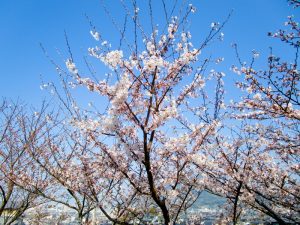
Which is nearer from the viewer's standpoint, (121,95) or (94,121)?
(121,95)

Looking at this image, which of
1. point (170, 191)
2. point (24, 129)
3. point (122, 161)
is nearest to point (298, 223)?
point (170, 191)

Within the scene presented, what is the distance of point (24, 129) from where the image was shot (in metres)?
10.9

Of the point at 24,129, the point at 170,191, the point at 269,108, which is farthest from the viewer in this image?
the point at 24,129

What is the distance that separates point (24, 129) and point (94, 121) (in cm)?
623

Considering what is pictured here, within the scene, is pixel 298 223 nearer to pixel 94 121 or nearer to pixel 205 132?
pixel 205 132

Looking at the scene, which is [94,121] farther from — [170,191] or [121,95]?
[170,191]

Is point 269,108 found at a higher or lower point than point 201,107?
lower

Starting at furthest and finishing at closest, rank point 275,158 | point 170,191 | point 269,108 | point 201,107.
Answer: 1. point 275,158
2. point 201,107
3. point 269,108
4. point 170,191

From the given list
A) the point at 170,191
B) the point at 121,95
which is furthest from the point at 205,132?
the point at 121,95

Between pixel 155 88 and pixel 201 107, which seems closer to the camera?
pixel 155 88

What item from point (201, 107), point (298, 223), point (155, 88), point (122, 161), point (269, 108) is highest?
point (201, 107)

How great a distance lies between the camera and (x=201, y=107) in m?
8.28

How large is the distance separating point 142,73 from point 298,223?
17.4ft

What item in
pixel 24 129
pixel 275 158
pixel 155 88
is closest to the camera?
pixel 155 88
